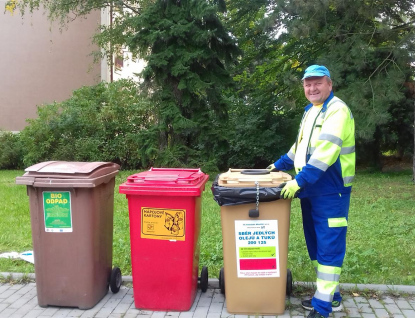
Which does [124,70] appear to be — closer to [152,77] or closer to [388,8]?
[152,77]

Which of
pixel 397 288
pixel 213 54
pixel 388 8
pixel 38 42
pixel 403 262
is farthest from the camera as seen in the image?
pixel 38 42

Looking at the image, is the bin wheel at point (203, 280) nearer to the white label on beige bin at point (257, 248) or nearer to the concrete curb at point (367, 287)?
the concrete curb at point (367, 287)

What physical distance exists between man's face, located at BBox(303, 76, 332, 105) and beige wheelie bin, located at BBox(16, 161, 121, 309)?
1896 millimetres

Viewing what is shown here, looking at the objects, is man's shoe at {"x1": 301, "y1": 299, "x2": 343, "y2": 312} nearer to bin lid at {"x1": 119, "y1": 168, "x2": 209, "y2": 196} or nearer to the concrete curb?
the concrete curb

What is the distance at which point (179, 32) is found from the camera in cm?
1050

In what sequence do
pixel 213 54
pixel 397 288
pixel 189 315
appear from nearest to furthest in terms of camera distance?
pixel 189 315
pixel 397 288
pixel 213 54

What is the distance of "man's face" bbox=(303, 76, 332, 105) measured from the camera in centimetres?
354

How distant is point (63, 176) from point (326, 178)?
2134mm

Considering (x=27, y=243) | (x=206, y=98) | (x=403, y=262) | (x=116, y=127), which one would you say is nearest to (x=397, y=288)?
(x=403, y=262)

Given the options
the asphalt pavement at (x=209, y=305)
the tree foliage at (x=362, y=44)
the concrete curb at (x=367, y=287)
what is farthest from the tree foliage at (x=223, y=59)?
the asphalt pavement at (x=209, y=305)

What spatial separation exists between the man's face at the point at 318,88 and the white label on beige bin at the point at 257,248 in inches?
41.2

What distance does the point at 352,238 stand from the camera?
584cm

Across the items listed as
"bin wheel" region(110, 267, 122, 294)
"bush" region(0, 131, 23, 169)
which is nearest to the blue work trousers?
"bin wheel" region(110, 267, 122, 294)

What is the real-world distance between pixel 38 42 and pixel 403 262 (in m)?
17.7
